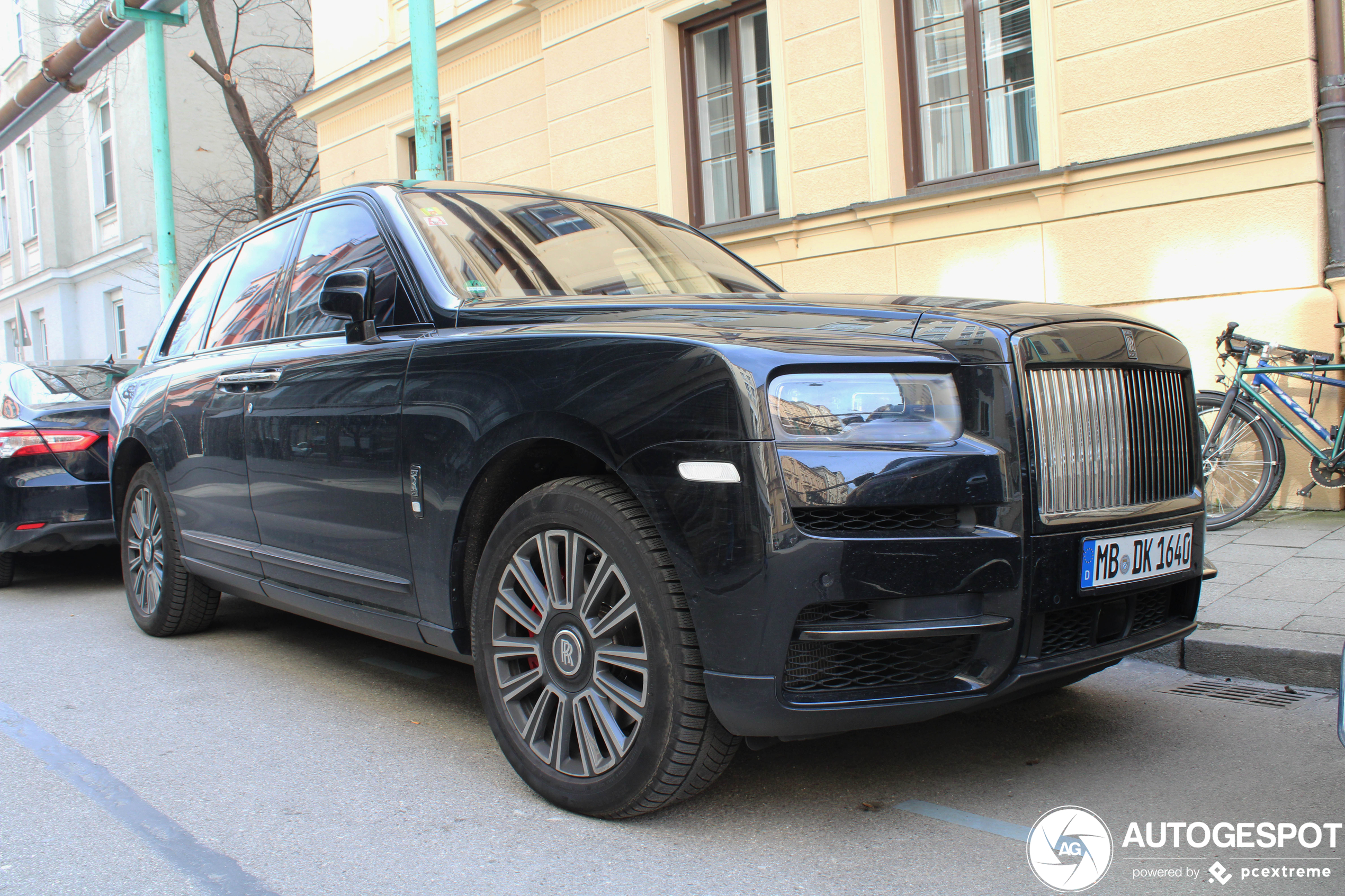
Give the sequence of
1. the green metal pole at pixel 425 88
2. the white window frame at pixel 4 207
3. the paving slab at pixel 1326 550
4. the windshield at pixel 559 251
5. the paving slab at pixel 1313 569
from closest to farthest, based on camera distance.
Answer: the windshield at pixel 559 251 < the paving slab at pixel 1313 569 < the paving slab at pixel 1326 550 < the green metal pole at pixel 425 88 < the white window frame at pixel 4 207

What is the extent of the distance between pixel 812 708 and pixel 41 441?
5472 millimetres

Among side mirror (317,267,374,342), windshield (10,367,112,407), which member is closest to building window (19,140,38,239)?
windshield (10,367,112,407)

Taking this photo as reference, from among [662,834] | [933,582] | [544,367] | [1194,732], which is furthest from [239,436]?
[1194,732]

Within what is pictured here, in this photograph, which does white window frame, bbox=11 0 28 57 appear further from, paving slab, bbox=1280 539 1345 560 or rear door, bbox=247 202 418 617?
paving slab, bbox=1280 539 1345 560

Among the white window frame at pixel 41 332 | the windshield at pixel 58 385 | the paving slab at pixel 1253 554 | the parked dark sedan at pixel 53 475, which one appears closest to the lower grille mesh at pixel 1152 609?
the paving slab at pixel 1253 554

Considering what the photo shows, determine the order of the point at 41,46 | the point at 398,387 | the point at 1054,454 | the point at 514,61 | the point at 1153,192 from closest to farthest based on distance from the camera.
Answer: the point at 1054,454
the point at 398,387
the point at 1153,192
the point at 514,61
the point at 41,46

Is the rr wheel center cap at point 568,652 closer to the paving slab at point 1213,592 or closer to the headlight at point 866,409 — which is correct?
the headlight at point 866,409

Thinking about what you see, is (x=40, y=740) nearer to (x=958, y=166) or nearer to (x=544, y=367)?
(x=544, y=367)

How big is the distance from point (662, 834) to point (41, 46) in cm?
3003

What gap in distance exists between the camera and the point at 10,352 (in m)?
30.2

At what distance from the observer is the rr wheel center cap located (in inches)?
106

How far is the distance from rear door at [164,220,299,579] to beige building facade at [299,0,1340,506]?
5.22 m

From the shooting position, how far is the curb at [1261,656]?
3662 millimetres

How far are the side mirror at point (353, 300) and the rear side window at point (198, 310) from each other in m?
1.68
